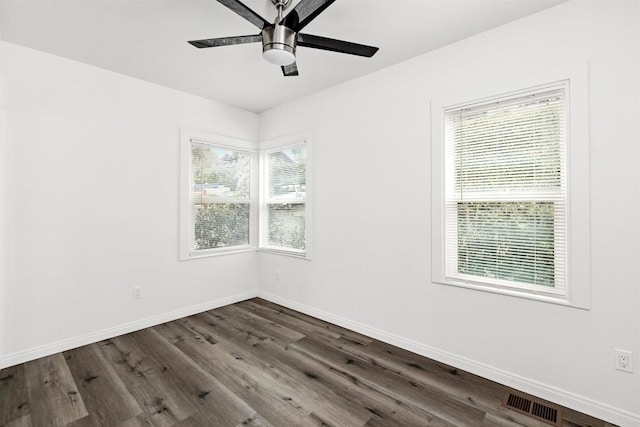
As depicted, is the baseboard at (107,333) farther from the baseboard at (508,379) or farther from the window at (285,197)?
the baseboard at (508,379)

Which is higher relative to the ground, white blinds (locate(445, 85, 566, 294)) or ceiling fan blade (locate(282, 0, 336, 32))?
ceiling fan blade (locate(282, 0, 336, 32))

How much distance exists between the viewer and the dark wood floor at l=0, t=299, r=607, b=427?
184 centimetres

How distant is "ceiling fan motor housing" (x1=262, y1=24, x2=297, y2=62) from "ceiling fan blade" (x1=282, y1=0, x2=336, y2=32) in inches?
1.3

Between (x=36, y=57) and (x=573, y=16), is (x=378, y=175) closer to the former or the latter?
(x=573, y=16)

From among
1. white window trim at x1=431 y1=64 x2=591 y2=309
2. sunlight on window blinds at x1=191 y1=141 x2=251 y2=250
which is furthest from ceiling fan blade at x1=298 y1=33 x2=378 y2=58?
sunlight on window blinds at x1=191 y1=141 x2=251 y2=250

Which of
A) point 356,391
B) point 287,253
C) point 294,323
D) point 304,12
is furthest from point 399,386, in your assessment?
point 304,12

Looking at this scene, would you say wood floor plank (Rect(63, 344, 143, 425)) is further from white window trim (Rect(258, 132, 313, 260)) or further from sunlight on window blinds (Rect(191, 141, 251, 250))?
white window trim (Rect(258, 132, 313, 260))

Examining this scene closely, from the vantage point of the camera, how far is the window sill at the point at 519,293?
6.43 ft

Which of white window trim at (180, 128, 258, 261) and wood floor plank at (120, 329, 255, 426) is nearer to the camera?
wood floor plank at (120, 329, 255, 426)

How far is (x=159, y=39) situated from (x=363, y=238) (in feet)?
8.05

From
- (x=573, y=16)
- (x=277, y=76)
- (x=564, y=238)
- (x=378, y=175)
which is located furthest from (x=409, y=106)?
(x=564, y=238)

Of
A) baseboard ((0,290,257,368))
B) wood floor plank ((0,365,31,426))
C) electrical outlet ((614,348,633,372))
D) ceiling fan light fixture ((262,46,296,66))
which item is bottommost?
wood floor plank ((0,365,31,426))

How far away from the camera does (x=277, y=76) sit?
306 centimetres

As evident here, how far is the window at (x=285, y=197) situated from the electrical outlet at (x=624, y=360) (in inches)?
104
